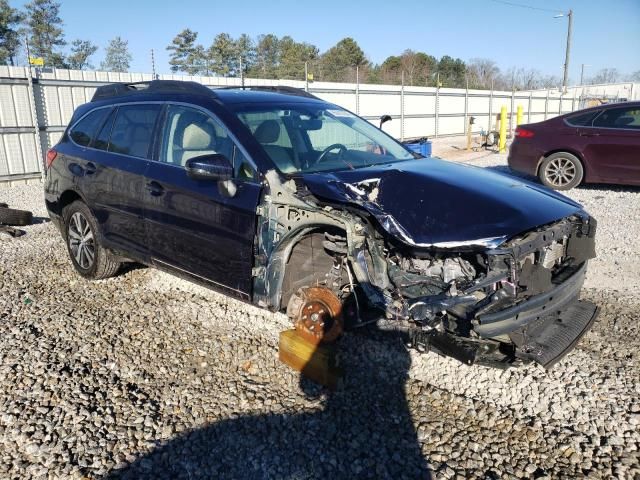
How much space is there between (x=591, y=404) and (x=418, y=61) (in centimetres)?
5414

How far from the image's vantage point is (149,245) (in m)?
4.40

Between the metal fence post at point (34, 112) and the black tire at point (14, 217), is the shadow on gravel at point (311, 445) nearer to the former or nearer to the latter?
the black tire at point (14, 217)

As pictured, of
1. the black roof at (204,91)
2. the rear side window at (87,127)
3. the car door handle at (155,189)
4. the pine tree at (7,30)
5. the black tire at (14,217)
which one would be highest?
the pine tree at (7,30)

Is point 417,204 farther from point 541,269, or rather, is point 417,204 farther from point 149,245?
point 149,245

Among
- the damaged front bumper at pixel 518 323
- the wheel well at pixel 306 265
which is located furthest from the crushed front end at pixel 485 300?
the wheel well at pixel 306 265

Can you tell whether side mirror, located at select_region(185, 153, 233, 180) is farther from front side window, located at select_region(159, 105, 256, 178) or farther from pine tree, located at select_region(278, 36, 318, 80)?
pine tree, located at select_region(278, 36, 318, 80)

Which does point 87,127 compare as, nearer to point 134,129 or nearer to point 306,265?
point 134,129

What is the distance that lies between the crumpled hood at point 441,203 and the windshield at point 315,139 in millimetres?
308

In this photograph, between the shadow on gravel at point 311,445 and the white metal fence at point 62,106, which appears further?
the white metal fence at point 62,106

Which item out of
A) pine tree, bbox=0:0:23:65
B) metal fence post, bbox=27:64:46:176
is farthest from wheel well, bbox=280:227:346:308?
pine tree, bbox=0:0:23:65

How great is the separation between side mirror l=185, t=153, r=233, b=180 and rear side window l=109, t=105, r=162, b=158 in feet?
3.38

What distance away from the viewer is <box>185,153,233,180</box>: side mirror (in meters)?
3.52

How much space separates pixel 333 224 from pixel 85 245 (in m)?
3.21

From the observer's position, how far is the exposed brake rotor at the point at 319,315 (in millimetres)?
3416
